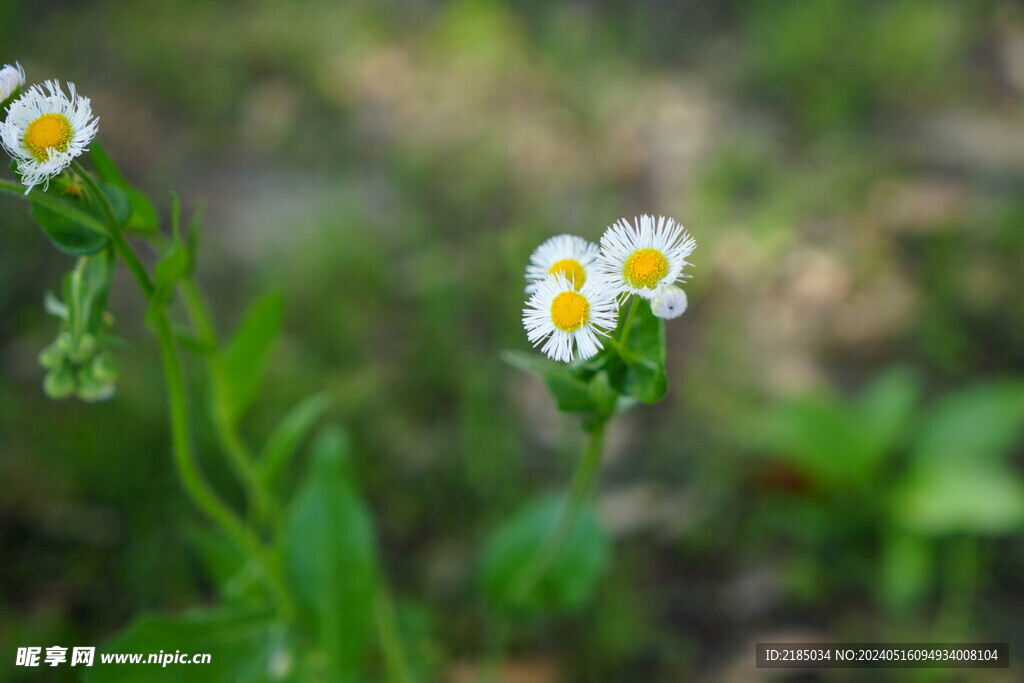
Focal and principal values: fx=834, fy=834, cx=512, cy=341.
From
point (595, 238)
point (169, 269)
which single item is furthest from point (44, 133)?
point (595, 238)

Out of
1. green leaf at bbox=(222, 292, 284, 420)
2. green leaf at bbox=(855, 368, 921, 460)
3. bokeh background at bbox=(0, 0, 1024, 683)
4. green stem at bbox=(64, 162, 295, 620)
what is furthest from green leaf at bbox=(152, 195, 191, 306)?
green leaf at bbox=(855, 368, 921, 460)

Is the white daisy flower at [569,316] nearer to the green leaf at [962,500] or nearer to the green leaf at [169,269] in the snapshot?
the green leaf at [169,269]

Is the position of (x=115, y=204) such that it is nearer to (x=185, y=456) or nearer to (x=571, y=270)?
(x=185, y=456)

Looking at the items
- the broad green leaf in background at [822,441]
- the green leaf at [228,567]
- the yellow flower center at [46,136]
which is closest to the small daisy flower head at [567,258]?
the yellow flower center at [46,136]

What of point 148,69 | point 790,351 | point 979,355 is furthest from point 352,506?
point 148,69

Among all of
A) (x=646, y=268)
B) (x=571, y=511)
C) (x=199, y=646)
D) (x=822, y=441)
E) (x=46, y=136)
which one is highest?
(x=822, y=441)

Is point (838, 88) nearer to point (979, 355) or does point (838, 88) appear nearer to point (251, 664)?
point (979, 355)
